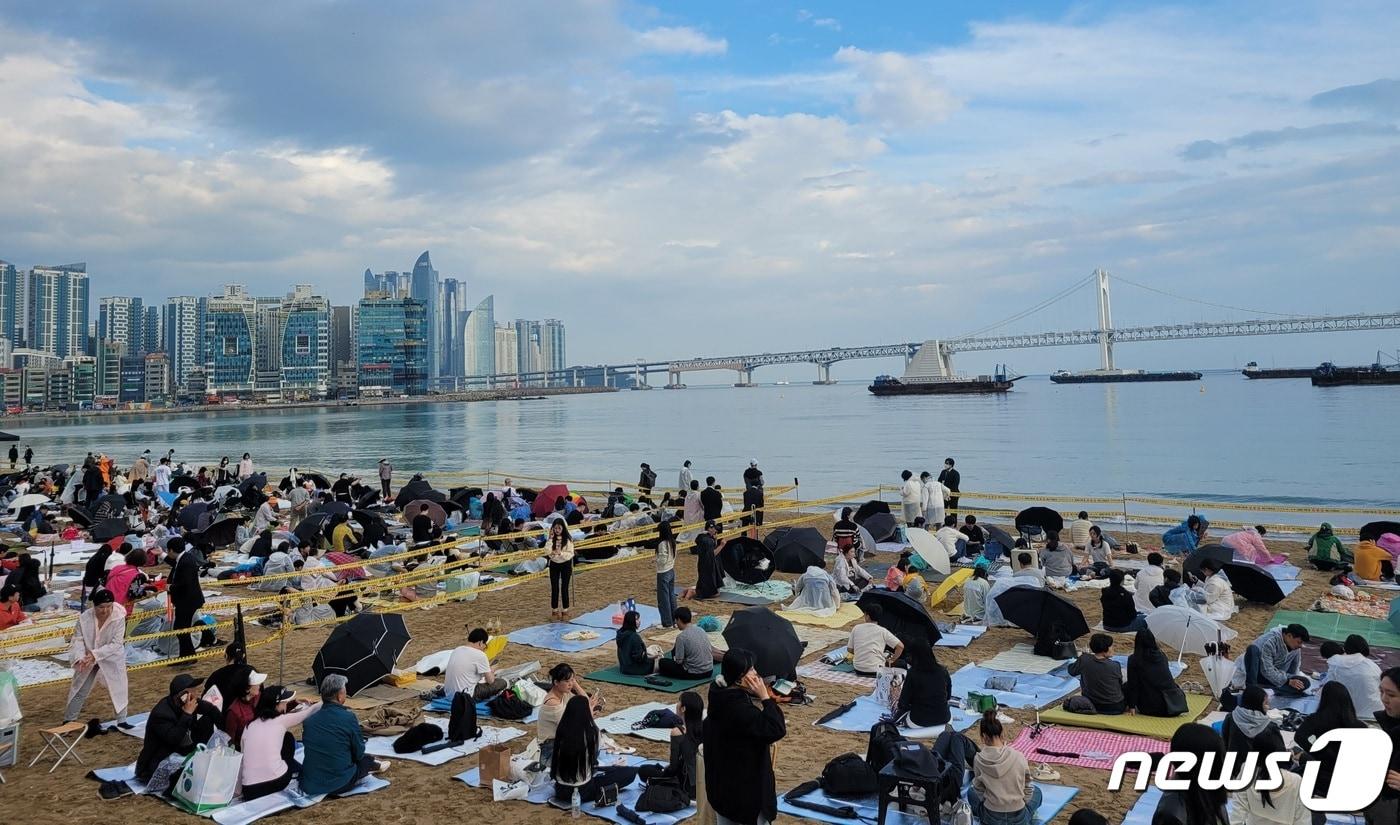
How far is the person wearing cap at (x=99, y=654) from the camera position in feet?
25.4

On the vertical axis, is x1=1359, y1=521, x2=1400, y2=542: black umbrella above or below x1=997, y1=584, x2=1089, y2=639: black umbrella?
above

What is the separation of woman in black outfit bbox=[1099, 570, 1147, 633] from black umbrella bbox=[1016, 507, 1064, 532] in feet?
16.2

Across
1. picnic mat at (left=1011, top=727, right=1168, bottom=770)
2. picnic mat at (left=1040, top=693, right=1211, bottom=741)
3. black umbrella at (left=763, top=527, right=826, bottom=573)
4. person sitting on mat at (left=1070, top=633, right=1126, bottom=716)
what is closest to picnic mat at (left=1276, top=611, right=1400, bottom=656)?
picnic mat at (left=1040, top=693, right=1211, bottom=741)

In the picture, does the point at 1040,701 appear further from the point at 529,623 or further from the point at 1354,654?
the point at 529,623

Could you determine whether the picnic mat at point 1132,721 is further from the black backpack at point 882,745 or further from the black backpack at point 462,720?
the black backpack at point 462,720

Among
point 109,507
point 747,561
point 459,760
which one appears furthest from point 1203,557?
point 109,507

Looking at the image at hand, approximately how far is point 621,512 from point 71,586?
31.5ft

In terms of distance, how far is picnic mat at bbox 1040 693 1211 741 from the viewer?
7398 millimetres

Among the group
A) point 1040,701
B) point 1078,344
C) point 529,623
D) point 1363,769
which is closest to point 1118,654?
point 1040,701

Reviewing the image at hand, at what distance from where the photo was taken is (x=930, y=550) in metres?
13.5

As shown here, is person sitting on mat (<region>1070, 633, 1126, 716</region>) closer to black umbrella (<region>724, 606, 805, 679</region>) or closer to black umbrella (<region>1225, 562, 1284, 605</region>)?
black umbrella (<region>724, 606, 805, 679</region>)

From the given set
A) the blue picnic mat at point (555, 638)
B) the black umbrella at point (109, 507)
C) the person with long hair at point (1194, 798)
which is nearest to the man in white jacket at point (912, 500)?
the blue picnic mat at point (555, 638)

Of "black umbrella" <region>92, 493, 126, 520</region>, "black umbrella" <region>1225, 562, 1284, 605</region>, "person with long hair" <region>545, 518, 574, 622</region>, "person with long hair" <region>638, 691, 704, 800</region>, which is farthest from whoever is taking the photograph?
"black umbrella" <region>92, 493, 126, 520</region>

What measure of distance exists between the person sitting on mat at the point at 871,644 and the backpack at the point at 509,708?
3.46 metres
